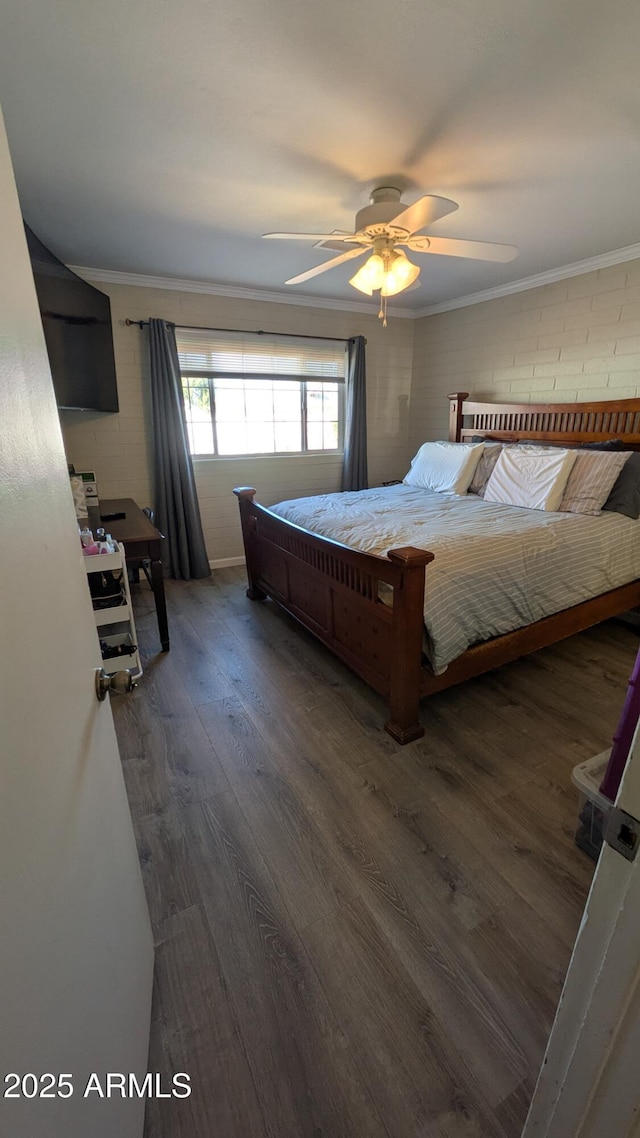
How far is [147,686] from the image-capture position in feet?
7.98

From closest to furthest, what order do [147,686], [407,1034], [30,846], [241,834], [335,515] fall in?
[30,846] → [407,1034] → [241,834] → [147,686] → [335,515]

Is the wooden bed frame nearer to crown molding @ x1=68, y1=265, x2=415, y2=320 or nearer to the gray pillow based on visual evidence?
the gray pillow

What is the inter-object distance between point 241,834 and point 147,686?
1.14m

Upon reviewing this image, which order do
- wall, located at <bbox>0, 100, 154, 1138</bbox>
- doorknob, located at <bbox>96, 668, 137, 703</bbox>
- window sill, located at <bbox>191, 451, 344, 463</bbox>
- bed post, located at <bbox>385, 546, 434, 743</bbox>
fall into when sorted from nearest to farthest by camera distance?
wall, located at <bbox>0, 100, 154, 1138</bbox> → doorknob, located at <bbox>96, 668, 137, 703</bbox> → bed post, located at <bbox>385, 546, 434, 743</bbox> → window sill, located at <bbox>191, 451, 344, 463</bbox>

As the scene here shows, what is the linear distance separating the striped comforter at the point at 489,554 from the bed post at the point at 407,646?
9 centimetres

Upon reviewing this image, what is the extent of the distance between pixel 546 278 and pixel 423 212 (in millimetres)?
2316

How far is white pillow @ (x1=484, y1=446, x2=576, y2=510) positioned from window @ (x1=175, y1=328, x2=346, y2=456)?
1.97 m

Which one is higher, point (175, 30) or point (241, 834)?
point (175, 30)

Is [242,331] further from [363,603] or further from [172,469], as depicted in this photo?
[363,603]

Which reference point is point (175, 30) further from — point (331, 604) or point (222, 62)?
point (331, 604)

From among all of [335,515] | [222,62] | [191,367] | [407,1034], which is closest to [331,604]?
[335,515]

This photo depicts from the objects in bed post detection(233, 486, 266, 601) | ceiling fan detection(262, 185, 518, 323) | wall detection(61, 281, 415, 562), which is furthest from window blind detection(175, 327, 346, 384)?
ceiling fan detection(262, 185, 518, 323)

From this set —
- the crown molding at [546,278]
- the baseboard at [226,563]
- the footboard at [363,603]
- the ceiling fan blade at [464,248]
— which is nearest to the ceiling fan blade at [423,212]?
the ceiling fan blade at [464,248]

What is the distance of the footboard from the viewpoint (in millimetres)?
1854
